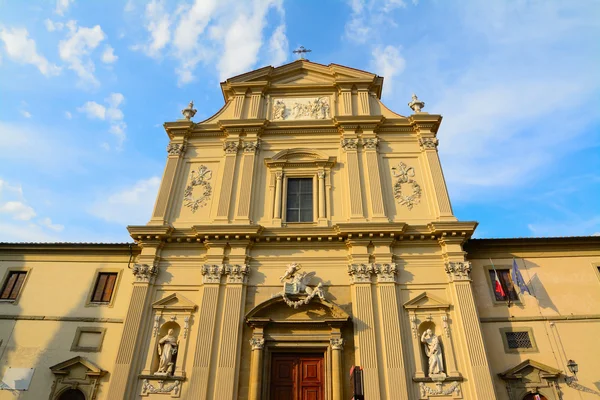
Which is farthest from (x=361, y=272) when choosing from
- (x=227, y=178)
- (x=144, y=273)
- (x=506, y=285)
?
(x=144, y=273)

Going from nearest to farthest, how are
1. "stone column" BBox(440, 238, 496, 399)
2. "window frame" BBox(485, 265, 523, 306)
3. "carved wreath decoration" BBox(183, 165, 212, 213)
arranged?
"stone column" BBox(440, 238, 496, 399)
"window frame" BBox(485, 265, 523, 306)
"carved wreath decoration" BBox(183, 165, 212, 213)

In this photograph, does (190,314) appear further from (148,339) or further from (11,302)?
(11,302)

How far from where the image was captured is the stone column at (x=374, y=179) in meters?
16.7

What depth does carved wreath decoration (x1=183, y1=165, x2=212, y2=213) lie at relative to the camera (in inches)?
707

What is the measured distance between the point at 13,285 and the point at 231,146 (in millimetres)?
11110

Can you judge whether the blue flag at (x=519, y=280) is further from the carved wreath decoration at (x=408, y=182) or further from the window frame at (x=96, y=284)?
the window frame at (x=96, y=284)

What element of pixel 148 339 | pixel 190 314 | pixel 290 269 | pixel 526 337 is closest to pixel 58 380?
pixel 148 339

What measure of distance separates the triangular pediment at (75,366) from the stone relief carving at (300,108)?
43.0 ft

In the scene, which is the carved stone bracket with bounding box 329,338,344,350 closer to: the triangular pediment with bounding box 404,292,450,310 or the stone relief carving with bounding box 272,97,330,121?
the triangular pediment with bounding box 404,292,450,310

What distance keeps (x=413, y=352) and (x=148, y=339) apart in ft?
31.1

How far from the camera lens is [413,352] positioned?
1411cm

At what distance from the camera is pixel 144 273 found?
15789mm

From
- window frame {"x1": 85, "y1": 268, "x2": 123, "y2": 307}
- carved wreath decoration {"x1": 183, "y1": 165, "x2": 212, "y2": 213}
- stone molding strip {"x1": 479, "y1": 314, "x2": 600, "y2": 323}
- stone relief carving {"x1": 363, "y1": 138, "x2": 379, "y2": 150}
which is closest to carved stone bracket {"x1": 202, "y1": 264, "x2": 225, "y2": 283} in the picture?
carved wreath decoration {"x1": 183, "y1": 165, "x2": 212, "y2": 213}

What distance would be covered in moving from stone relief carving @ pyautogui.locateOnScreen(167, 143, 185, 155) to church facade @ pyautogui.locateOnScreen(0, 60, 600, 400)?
66 mm
